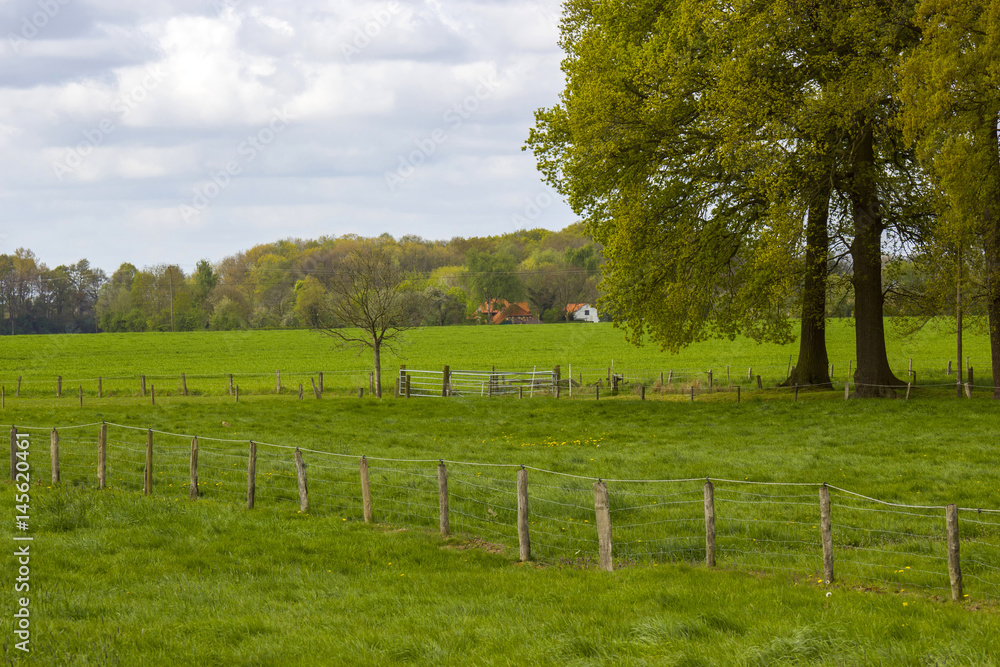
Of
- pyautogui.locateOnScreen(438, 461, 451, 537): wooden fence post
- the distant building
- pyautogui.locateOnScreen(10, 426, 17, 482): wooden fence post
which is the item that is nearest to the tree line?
pyautogui.locateOnScreen(438, 461, 451, 537): wooden fence post

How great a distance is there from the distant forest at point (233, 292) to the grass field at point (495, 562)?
80461mm

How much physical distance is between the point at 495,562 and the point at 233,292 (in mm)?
109661

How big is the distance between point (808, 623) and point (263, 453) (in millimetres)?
14729

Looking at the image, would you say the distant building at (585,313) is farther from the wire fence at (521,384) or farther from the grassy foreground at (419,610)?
the grassy foreground at (419,610)

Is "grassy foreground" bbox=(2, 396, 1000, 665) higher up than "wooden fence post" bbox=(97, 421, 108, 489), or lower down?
lower down

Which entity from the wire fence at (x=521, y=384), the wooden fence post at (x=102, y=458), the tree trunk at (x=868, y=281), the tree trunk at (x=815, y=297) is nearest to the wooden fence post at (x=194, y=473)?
the wooden fence post at (x=102, y=458)

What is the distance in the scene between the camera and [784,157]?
24781 mm

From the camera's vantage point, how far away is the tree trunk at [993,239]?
21938mm

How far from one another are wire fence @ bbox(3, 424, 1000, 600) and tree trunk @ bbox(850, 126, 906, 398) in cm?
1475

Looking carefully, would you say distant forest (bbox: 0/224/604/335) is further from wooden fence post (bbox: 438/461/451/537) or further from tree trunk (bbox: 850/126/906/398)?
wooden fence post (bbox: 438/461/451/537)

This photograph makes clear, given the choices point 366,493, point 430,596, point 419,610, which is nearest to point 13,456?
point 366,493

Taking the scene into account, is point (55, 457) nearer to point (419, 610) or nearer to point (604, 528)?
point (419, 610)

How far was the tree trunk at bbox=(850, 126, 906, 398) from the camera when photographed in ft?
87.1

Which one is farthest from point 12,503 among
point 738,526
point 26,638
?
point 738,526
